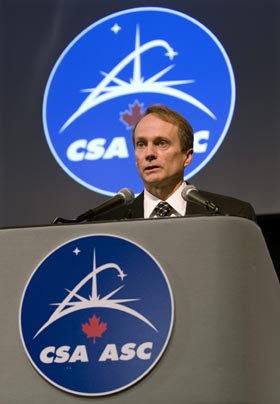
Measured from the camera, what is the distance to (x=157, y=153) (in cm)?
215

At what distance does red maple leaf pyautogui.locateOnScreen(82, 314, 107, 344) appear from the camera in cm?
137

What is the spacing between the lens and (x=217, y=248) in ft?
4.54

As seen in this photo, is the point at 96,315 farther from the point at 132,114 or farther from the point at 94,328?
the point at 132,114

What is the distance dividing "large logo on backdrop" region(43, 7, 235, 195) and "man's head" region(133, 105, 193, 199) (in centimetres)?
82

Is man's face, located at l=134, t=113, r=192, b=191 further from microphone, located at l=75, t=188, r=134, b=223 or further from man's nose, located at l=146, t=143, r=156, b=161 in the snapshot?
microphone, located at l=75, t=188, r=134, b=223

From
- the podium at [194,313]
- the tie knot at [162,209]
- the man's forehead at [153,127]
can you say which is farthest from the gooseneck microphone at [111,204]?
the man's forehead at [153,127]

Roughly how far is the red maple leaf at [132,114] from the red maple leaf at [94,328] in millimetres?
1772

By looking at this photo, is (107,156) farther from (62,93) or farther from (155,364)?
(155,364)

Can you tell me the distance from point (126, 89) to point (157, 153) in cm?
103

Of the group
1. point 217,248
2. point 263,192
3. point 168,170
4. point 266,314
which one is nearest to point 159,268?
point 217,248

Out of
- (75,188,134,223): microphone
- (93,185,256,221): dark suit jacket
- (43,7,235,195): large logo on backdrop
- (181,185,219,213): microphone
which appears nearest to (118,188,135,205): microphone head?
(75,188,134,223): microphone

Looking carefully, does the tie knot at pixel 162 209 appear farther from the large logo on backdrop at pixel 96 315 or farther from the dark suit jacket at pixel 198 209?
the large logo on backdrop at pixel 96 315

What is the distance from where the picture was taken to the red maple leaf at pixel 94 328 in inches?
53.8

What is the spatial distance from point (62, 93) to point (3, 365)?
1956 mm
